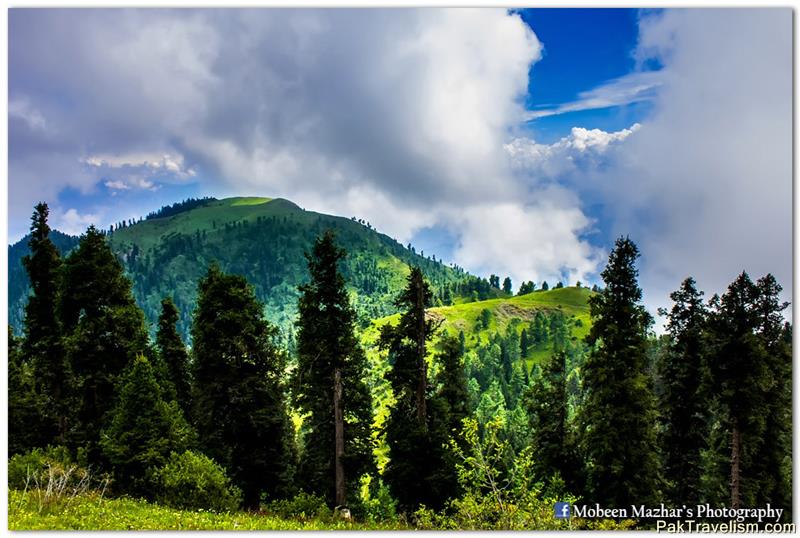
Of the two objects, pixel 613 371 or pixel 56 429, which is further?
pixel 56 429

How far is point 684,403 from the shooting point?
26781 mm

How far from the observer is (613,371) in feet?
76.7

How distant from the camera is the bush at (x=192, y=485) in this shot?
66.7 ft

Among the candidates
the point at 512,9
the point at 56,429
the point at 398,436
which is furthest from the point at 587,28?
the point at 56,429

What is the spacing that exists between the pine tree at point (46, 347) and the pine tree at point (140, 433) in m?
7.16

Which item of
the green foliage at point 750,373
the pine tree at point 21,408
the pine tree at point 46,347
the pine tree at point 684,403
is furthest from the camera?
the pine tree at point 46,347

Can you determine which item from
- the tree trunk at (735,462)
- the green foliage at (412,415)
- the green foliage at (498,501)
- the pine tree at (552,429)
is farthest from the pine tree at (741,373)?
the green foliage at (412,415)

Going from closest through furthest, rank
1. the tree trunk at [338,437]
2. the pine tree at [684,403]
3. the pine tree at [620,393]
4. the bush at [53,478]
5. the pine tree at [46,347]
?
1. the bush at [53,478]
2. the pine tree at [620,393]
3. the tree trunk at [338,437]
4. the pine tree at [684,403]
5. the pine tree at [46,347]

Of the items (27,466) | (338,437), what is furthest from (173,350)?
(338,437)

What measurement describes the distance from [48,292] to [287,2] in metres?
17.7

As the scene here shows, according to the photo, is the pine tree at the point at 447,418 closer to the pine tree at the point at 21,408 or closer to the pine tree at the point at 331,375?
the pine tree at the point at 331,375

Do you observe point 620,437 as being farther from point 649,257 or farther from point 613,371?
point 649,257

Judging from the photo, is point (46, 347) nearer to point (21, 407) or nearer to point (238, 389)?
point (21, 407)

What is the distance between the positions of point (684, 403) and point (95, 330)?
26.2m
